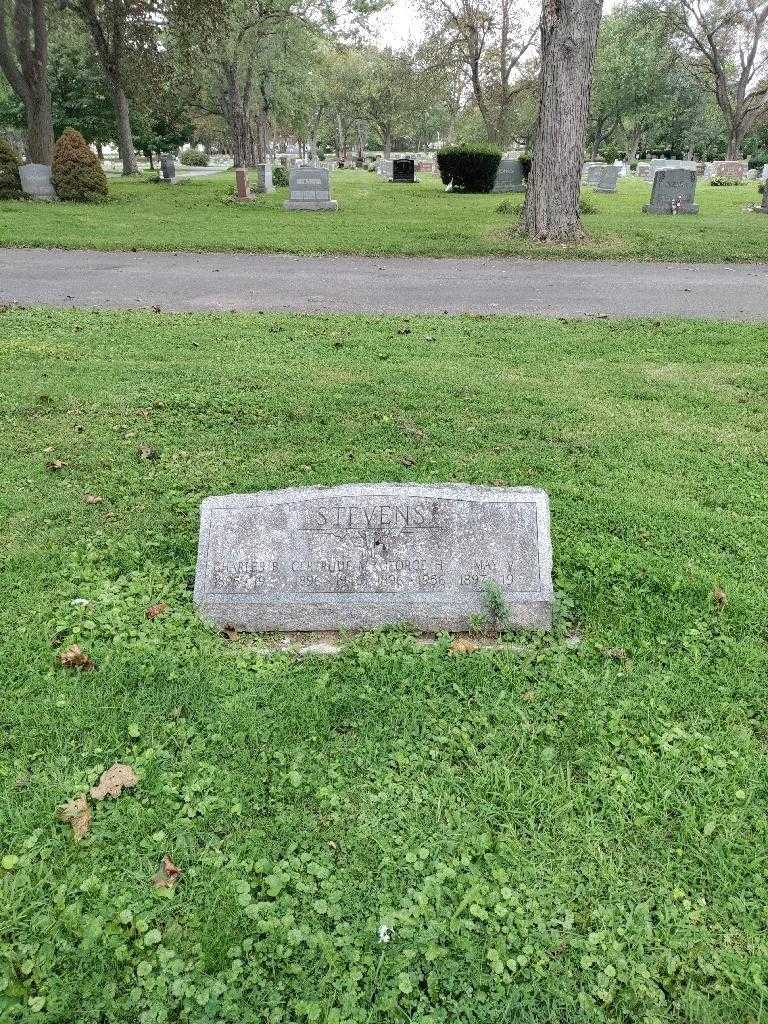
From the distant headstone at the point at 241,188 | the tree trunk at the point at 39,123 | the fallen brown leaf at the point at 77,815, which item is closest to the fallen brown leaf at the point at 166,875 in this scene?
the fallen brown leaf at the point at 77,815

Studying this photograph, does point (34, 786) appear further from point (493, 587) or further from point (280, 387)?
point (280, 387)

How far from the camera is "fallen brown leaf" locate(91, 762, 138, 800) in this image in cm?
272

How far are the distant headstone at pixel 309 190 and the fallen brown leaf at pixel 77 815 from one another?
2081cm

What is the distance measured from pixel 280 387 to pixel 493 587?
3464 millimetres

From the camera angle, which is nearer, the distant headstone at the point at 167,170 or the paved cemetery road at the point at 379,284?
the paved cemetery road at the point at 379,284

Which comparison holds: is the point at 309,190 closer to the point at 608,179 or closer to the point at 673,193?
the point at 673,193

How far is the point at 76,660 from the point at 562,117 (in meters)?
14.5

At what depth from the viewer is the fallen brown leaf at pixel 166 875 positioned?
7.87ft

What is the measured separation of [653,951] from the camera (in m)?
2.23

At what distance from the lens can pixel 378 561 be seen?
11.9 feet

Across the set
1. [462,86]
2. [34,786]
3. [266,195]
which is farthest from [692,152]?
[34,786]

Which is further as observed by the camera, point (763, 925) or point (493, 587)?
point (493, 587)

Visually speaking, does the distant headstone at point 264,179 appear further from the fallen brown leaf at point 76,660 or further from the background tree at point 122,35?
the fallen brown leaf at point 76,660

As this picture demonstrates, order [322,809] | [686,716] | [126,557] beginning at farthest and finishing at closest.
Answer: [126,557]
[686,716]
[322,809]
